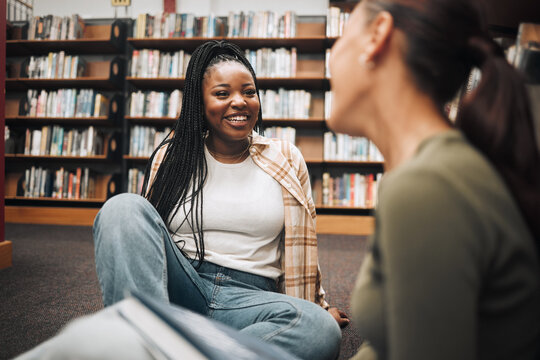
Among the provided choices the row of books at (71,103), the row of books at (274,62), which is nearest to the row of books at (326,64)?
the row of books at (274,62)

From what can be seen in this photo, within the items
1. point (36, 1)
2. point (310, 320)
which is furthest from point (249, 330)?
point (36, 1)

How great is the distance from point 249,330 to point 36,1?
4905mm

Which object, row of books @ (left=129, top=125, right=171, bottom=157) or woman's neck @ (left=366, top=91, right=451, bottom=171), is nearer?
woman's neck @ (left=366, top=91, right=451, bottom=171)

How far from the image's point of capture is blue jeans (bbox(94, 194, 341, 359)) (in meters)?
0.87

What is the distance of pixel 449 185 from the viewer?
364 millimetres

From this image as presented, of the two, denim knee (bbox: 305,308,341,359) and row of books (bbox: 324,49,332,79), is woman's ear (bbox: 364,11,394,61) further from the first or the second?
row of books (bbox: 324,49,332,79)

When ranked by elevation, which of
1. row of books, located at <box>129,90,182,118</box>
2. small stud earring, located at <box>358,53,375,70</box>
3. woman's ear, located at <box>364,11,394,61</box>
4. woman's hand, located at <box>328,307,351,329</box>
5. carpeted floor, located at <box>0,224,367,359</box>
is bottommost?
carpeted floor, located at <box>0,224,367,359</box>

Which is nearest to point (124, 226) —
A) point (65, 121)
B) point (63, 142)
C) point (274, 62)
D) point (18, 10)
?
point (274, 62)

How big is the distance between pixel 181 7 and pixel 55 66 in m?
1.38

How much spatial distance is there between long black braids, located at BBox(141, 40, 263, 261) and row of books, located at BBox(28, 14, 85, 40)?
10.3ft

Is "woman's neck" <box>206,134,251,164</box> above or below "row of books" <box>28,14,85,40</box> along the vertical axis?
below

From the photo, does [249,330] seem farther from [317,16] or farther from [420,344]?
[317,16]

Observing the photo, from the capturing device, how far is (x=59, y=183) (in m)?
3.88

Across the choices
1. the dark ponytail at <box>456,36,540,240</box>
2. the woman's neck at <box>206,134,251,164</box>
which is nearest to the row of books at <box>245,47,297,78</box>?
the woman's neck at <box>206,134,251,164</box>
